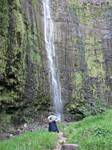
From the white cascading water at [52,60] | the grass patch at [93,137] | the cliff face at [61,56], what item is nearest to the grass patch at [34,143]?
the grass patch at [93,137]

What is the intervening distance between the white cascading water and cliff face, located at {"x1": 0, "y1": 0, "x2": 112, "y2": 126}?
31 cm

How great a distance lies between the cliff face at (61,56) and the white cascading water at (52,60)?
31 centimetres

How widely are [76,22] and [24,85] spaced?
5.64m

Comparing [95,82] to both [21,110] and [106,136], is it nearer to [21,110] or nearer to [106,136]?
[21,110]

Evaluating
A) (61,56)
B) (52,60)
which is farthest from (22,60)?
(61,56)

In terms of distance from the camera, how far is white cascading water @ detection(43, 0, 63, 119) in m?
21.6

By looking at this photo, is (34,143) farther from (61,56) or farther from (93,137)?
(61,56)

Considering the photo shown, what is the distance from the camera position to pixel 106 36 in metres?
24.1

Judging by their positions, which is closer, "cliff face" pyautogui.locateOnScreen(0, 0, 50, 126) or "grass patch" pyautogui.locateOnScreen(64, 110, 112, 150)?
"grass patch" pyautogui.locateOnScreen(64, 110, 112, 150)

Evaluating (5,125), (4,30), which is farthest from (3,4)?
→ (5,125)

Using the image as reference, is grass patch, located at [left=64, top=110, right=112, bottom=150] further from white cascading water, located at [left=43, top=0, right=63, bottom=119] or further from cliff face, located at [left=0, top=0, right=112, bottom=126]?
white cascading water, located at [left=43, top=0, right=63, bottom=119]

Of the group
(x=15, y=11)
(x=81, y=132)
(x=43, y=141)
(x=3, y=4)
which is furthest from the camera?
(x=15, y=11)

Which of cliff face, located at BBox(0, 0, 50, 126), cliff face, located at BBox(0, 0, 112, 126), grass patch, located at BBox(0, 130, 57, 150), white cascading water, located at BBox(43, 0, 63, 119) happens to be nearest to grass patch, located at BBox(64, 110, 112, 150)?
grass patch, located at BBox(0, 130, 57, 150)

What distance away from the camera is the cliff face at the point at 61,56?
19.2 meters
